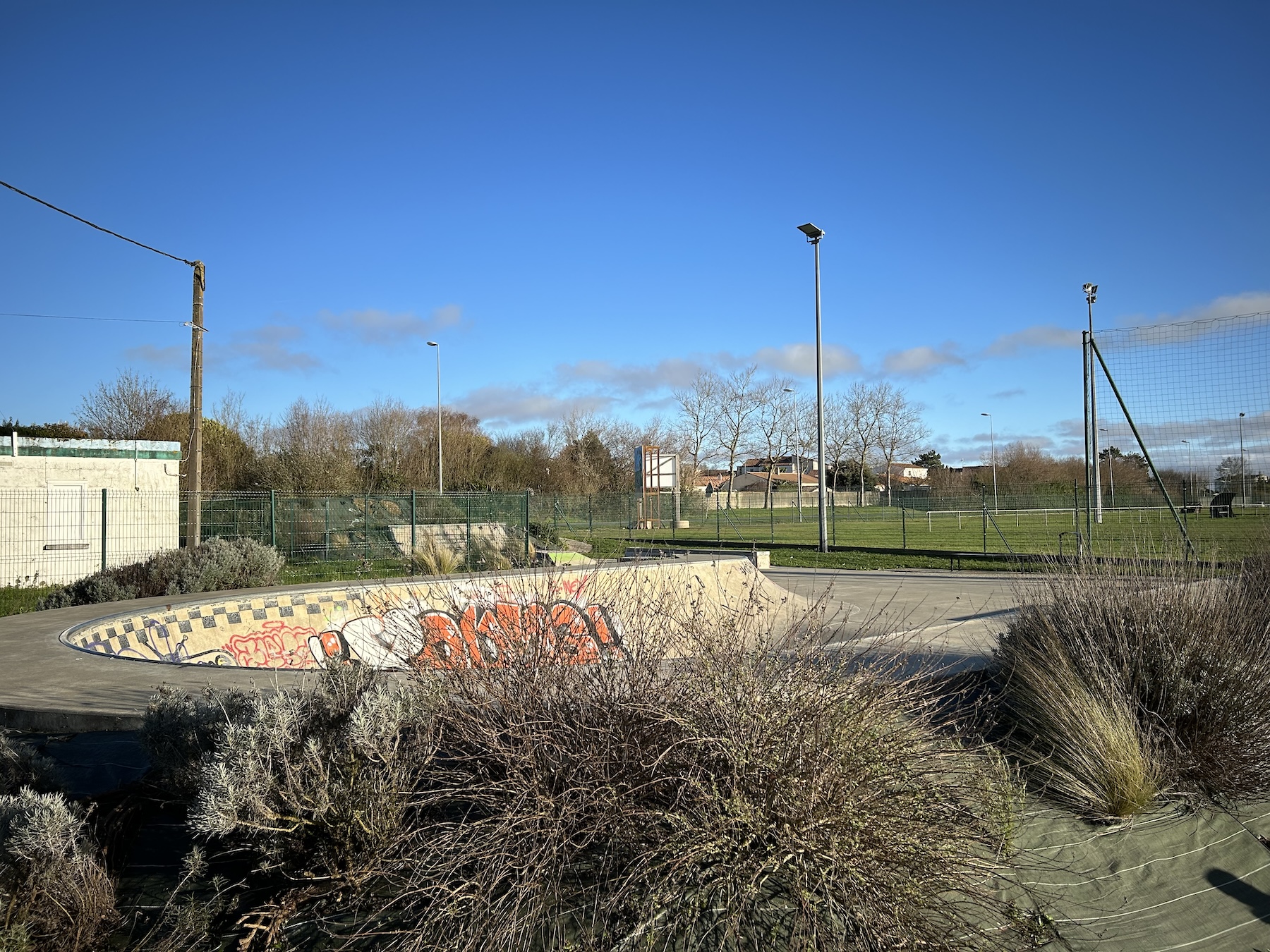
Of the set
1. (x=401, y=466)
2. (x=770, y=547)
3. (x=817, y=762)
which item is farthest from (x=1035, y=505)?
(x=817, y=762)

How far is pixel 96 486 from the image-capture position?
1994 cm

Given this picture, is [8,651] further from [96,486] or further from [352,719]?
[96,486]

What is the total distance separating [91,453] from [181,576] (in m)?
8.92

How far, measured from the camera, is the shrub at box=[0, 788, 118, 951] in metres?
3.19

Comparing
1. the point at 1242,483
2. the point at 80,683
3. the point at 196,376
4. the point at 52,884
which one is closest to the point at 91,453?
the point at 196,376

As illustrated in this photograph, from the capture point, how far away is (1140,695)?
5.55 metres

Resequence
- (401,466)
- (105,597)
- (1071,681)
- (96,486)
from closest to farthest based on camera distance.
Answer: (1071,681) < (105,597) < (96,486) < (401,466)

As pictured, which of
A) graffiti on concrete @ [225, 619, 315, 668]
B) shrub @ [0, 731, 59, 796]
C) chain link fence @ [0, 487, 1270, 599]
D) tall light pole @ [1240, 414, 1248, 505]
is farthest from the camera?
chain link fence @ [0, 487, 1270, 599]

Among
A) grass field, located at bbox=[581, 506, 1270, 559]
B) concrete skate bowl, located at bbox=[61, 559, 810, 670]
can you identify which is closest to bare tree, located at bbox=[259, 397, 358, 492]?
grass field, located at bbox=[581, 506, 1270, 559]

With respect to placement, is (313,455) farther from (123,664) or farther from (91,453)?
(123,664)

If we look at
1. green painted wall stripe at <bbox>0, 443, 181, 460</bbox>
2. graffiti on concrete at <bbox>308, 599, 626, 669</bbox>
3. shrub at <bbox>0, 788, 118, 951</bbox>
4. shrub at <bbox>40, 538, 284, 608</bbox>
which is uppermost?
green painted wall stripe at <bbox>0, 443, 181, 460</bbox>

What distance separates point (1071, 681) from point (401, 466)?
38.9 m

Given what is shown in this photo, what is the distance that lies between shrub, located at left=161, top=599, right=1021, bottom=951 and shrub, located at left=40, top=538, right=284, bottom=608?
10.6 m

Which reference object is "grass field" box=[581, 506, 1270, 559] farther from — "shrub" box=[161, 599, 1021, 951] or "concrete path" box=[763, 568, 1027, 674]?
"shrub" box=[161, 599, 1021, 951]
